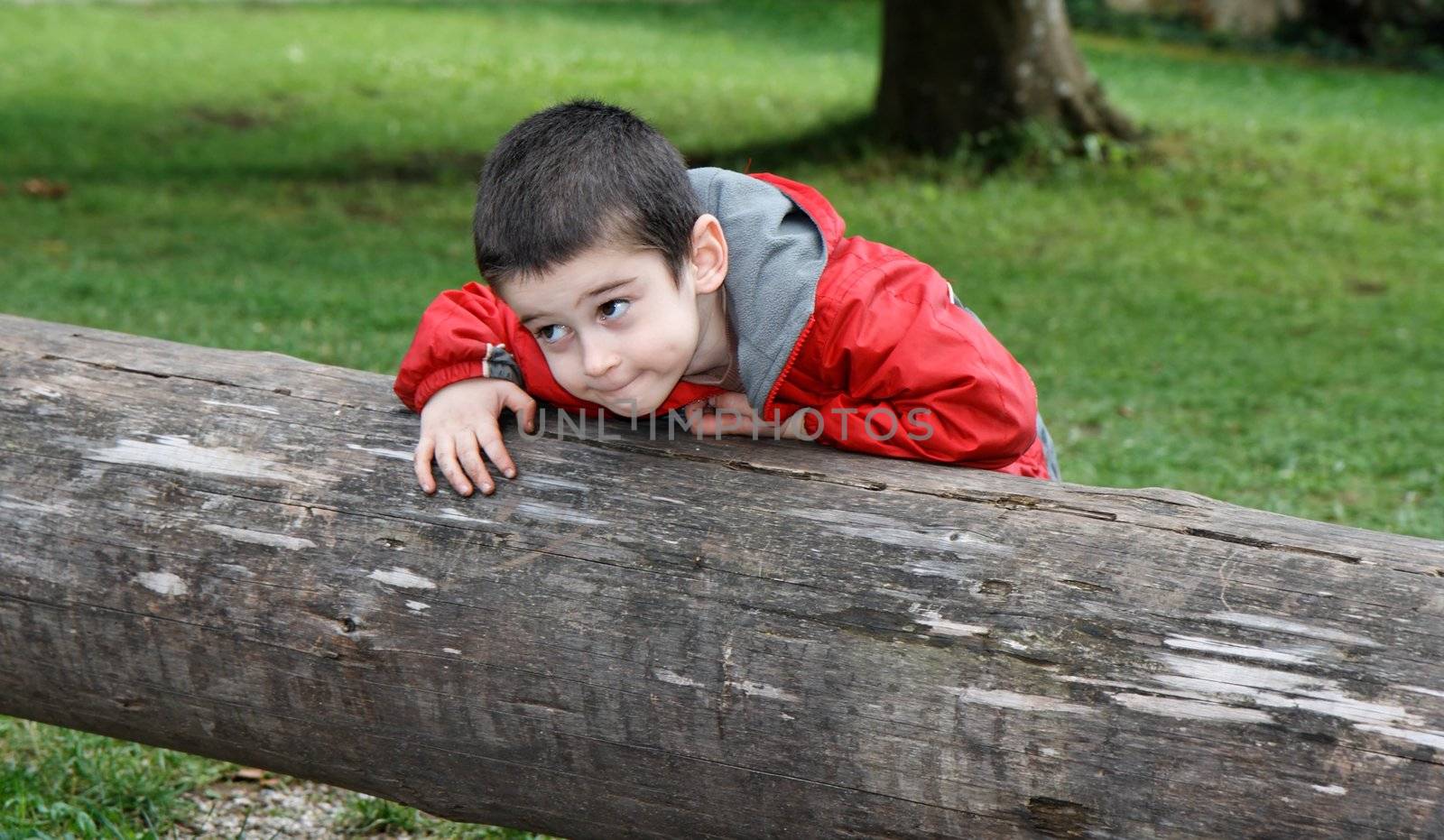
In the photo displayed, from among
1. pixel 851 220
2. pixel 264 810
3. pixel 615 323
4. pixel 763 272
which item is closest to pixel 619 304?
pixel 615 323

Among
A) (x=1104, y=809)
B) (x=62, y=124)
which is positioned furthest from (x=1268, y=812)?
(x=62, y=124)

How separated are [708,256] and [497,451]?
1.62 feet

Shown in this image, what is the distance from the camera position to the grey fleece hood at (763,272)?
2525 millimetres

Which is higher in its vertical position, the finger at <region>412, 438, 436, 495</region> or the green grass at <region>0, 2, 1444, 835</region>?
the finger at <region>412, 438, 436, 495</region>

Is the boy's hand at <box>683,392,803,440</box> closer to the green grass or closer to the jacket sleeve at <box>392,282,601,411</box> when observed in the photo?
the jacket sleeve at <box>392,282,601,411</box>

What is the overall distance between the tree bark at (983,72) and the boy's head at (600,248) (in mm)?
7897

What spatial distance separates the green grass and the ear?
1451mm

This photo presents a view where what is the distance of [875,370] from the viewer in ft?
8.39

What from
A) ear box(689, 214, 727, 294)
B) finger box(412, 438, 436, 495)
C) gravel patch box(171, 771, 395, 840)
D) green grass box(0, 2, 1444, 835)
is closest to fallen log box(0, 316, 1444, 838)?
finger box(412, 438, 436, 495)

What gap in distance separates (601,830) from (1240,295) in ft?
20.8

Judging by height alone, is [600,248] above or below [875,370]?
above

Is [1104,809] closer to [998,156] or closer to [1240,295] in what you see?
[1240,295]

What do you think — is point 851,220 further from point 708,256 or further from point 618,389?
point 618,389

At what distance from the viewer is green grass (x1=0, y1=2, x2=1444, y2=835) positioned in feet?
18.3
